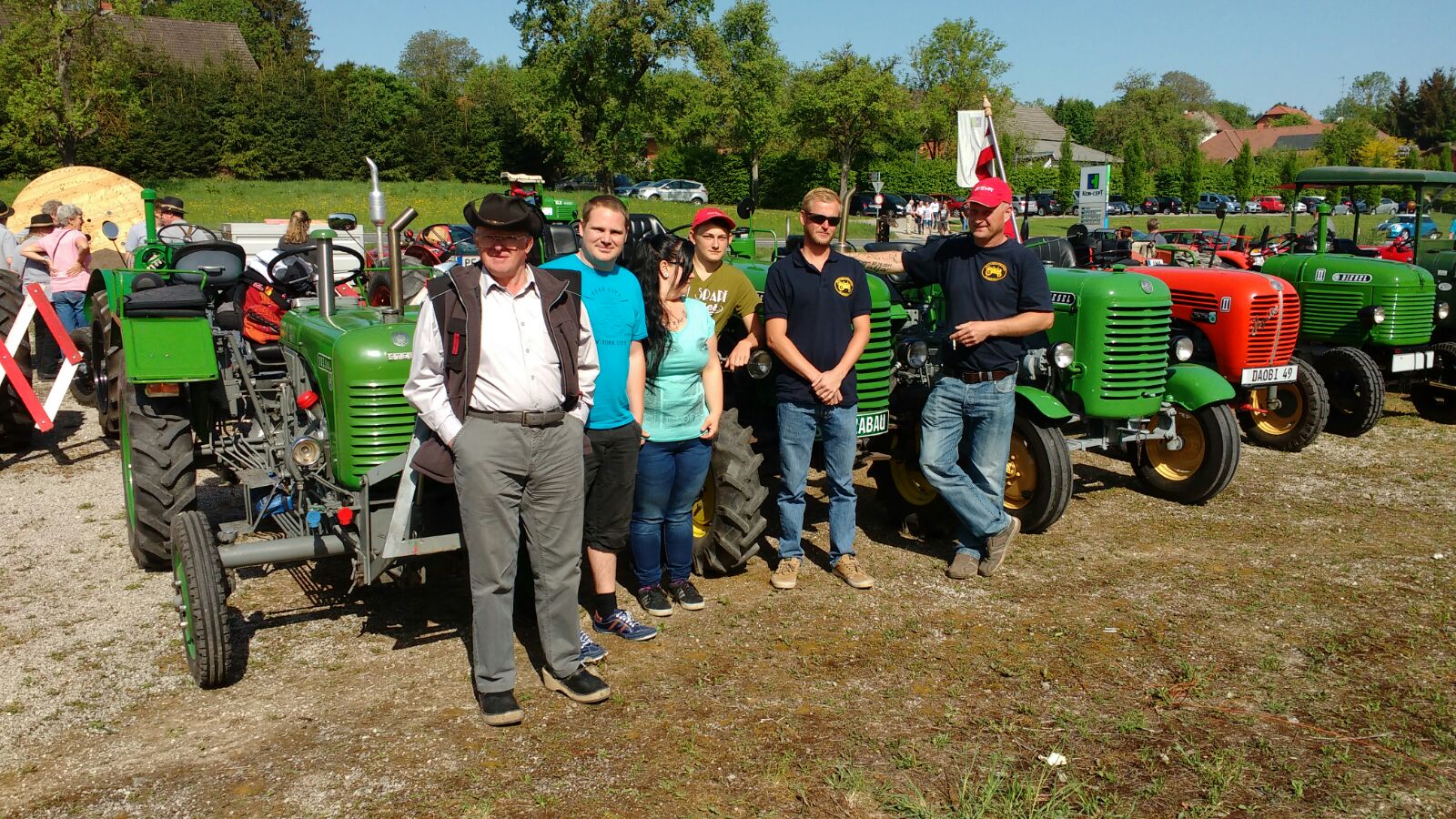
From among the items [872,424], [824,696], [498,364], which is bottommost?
[824,696]

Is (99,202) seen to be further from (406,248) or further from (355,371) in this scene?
(355,371)

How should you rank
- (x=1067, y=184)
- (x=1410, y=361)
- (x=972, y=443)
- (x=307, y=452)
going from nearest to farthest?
1. (x=307, y=452)
2. (x=972, y=443)
3. (x=1410, y=361)
4. (x=1067, y=184)

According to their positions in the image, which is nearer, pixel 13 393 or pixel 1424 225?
pixel 13 393

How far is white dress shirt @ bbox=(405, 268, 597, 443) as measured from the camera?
356 centimetres

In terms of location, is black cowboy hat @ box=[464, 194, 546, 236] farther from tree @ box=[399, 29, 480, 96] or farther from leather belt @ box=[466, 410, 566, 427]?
tree @ box=[399, 29, 480, 96]

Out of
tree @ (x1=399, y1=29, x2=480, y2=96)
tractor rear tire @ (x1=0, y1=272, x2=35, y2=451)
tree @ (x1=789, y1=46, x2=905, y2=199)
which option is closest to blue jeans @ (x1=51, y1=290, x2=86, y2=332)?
tractor rear tire @ (x1=0, y1=272, x2=35, y2=451)

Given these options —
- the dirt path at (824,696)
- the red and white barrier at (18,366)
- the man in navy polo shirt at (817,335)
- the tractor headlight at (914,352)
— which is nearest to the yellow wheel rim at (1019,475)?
the dirt path at (824,696)

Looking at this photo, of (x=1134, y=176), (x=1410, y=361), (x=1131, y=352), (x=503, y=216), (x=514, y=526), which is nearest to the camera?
(x=503, y=216)

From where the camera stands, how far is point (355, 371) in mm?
4176

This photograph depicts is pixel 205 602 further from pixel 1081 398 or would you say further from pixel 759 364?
pixel 1081 398

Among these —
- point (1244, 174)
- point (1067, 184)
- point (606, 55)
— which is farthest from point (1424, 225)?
point (1244, 174)

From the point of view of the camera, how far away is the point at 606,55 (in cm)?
3747

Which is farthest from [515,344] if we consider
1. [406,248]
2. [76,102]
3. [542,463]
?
[76,102]

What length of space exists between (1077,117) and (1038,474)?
92025 millimetres
